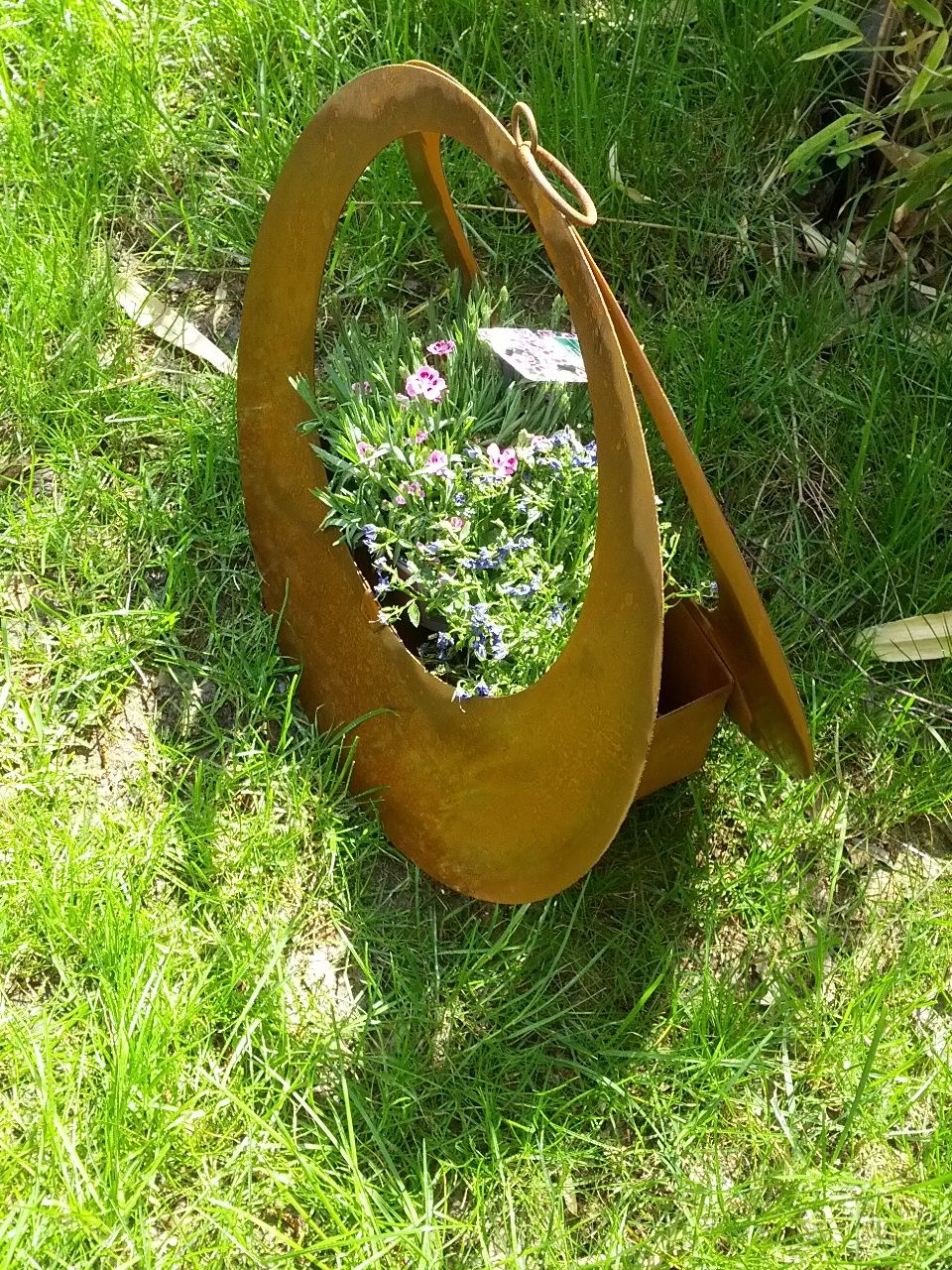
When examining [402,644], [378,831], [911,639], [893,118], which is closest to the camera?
[402,644]

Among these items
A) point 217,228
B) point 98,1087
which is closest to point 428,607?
point 98,1087

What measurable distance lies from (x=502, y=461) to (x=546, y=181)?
0.47 meters

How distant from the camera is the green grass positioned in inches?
67.1

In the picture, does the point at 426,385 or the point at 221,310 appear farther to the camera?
the point at 221,310

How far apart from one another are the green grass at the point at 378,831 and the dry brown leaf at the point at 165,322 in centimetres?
5

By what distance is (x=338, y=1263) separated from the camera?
5.28 feet

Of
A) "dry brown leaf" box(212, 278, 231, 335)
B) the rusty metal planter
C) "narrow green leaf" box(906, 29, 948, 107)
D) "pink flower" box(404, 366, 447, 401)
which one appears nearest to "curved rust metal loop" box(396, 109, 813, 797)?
the rusty metal planter

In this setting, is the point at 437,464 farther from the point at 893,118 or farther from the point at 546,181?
the point at 893,118

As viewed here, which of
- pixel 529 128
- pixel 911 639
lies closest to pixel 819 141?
pixel 911 639

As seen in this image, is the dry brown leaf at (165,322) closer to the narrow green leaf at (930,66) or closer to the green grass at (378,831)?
the green grass at (378,831)

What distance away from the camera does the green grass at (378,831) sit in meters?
1.70

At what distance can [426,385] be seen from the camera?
6.05 feet

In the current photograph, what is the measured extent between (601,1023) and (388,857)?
43 centimetres

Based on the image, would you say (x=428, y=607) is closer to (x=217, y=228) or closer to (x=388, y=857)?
(x=388, y=857)
